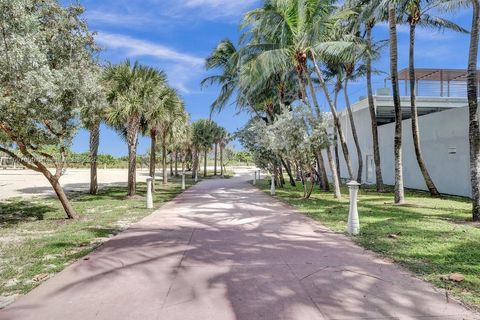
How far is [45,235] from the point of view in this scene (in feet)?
26.9

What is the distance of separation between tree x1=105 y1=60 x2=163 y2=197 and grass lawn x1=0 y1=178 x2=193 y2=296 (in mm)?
3911

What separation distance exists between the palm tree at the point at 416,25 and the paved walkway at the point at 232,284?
36.3 ft

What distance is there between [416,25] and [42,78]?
640 inches

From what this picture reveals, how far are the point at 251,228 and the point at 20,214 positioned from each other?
7.56m

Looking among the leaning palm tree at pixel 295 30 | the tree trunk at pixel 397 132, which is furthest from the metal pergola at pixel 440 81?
the tree trunk at pixel 397 132

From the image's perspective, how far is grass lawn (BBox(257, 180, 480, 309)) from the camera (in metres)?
5.23

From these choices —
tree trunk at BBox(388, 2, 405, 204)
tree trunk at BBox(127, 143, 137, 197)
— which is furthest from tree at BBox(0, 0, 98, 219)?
tree trunk at BBox(388, 2, 405, 204)

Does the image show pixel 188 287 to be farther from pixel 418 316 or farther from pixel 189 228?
pixel 189 228

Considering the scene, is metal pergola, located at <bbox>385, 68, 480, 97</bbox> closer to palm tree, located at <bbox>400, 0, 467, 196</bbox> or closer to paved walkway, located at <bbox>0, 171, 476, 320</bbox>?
palm tree, located at <bbox>400, 0, 467, 196</bbox>

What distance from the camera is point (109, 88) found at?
1585 centimetres

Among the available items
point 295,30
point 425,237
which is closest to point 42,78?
point 425,237

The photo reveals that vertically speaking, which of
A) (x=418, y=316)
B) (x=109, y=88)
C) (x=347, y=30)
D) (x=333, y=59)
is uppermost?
(x=347, y=30)

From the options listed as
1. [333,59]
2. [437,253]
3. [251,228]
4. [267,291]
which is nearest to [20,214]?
[251,228]

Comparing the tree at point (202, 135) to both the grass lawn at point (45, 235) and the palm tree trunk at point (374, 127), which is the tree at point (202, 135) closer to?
the palm tree trunk at point (374, 127)
